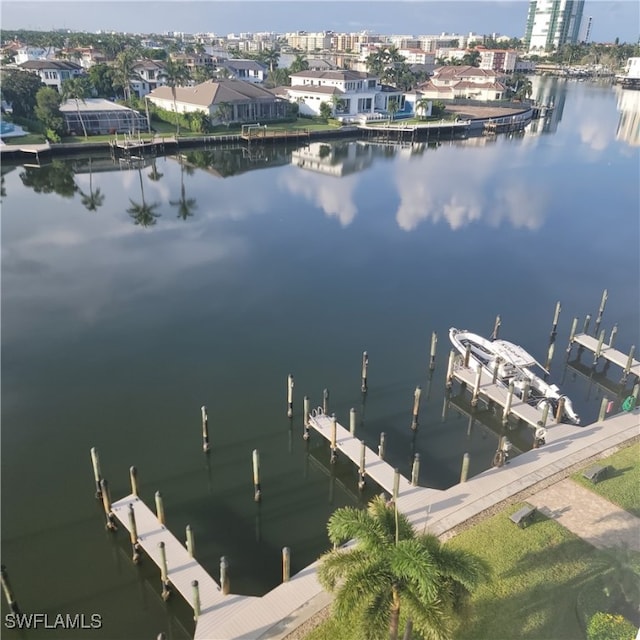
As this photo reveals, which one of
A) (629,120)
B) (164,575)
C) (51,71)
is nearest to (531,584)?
(164,575)

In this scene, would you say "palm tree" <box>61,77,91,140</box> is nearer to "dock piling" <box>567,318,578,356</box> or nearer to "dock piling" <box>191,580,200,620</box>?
"dock piling" <box>567,318,578,356</box>

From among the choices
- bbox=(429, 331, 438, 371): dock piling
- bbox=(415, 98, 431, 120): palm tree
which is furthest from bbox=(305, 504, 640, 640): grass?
bbox=(415, 98, 431, 120): palm tree

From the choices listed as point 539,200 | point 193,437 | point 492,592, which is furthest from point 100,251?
point 539,200

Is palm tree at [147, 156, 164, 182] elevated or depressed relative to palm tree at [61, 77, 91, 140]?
depressed

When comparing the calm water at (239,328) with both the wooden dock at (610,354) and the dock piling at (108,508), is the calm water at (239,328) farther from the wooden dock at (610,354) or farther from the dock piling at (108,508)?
the wooden dock at (610,354)

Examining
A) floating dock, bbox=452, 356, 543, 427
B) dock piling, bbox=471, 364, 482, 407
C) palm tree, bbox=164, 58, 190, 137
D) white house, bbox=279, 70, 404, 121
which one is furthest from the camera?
white house, bbox=279, 70, 404, 121

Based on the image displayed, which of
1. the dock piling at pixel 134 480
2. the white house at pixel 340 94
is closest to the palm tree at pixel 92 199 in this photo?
the dock piling at pixel 134 480
